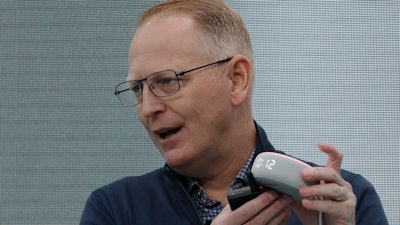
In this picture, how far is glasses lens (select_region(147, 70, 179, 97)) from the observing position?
1.36m

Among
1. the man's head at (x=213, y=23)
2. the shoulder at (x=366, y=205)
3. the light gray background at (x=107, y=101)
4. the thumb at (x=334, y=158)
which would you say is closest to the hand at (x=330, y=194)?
the thumb at (x=334, y=158)

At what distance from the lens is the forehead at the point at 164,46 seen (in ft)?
4.48

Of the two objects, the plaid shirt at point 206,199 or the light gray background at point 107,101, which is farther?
the light gray background at point 107,101

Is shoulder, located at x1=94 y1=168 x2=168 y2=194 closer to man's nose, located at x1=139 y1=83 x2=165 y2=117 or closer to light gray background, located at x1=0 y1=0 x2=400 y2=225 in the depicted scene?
man's nose, located at x1=139 y1=83 x2=165 y2=117

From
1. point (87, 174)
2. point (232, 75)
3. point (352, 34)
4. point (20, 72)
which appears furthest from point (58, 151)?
point (232, 75)

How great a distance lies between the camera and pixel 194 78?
1372 millimetres

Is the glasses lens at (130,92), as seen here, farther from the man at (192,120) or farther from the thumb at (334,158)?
the thumb at (334,158)

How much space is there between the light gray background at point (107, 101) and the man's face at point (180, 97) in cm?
108

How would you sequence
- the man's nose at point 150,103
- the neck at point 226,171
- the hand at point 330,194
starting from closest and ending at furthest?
the hand at point 330,194, the man's nose at point 150,103, the neck at point 226,171

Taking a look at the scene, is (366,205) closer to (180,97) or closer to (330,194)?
(330,194)

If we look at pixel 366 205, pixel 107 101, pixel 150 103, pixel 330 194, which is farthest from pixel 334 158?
pixel 107 101

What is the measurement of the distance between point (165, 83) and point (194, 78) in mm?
53

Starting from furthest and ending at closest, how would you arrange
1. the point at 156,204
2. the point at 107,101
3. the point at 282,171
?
the point at 107,101, the point at 156,204, the point at 282,171

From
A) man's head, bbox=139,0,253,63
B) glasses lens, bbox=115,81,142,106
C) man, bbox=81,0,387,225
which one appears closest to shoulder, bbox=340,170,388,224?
man, bbox=81,0,387,225
